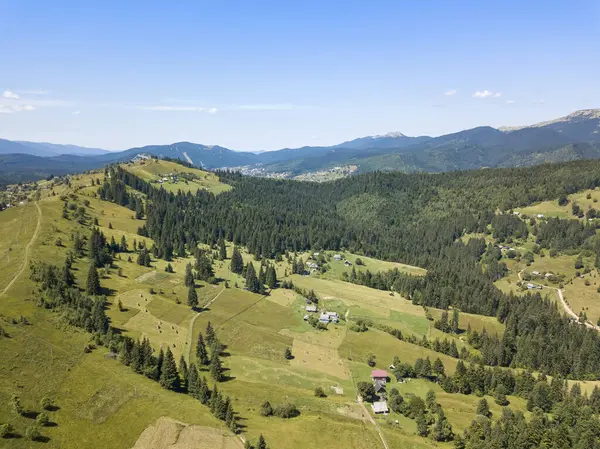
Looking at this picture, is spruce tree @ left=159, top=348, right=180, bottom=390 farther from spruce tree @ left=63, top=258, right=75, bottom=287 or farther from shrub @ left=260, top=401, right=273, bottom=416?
spruce tree @ left=63, top=258, right=75, bottom=287

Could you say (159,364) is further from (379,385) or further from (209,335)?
(379,385)

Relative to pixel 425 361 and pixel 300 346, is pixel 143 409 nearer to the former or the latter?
Result: pixel 300 346

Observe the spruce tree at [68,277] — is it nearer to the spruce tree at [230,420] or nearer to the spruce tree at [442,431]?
the spruce tree at [230,420]

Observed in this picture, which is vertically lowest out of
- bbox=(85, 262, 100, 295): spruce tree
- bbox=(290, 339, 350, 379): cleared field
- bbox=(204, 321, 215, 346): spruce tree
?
bbox=(290, 339, 350, 379): cleared field

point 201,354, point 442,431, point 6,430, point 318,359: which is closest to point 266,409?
point 201,354

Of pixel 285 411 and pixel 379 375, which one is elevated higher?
pixel 285 411

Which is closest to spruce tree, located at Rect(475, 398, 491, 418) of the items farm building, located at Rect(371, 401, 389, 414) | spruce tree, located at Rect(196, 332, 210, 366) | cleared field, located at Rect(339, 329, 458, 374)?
cleared field, located at Rect(339, 329, 458, 374)

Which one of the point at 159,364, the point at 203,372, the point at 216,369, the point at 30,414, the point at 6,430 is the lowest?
the point at 203,372
